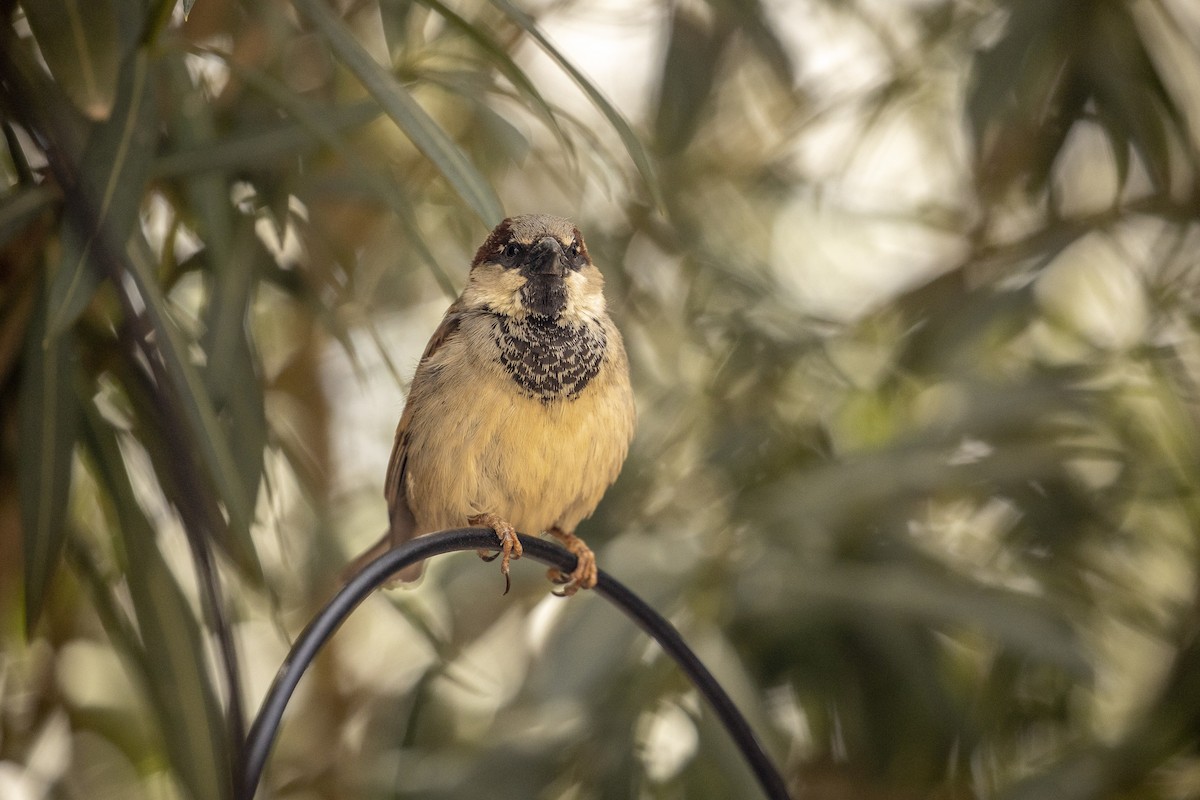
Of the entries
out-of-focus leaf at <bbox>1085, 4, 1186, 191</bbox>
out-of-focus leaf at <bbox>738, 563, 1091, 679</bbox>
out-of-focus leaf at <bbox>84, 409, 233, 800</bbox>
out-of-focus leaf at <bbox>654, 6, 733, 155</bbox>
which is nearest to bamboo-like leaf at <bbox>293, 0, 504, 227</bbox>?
out-of-focus leaf at <bbox>84, 409, 233, 800</bbox>

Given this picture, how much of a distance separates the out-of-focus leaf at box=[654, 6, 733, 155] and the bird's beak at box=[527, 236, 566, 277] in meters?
0.96

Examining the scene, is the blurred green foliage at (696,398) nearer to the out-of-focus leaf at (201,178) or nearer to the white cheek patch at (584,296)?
the out-of-focus leaf at (201,178)

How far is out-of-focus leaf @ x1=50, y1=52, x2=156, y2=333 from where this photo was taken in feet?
2.98

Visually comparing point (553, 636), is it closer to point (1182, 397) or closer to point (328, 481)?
point (328, 481)

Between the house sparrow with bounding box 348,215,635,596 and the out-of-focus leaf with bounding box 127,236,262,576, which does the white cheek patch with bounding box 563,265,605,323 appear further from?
the out-of-focus leaf with bounding box 127,236,262,576

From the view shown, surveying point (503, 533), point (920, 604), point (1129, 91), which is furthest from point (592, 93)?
point (1129, 91)

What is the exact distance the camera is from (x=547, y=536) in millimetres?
1334

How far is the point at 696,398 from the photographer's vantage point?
73.5 inches

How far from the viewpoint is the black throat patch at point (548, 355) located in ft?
3.58

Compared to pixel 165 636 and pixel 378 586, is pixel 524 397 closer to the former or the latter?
pixel 378 586

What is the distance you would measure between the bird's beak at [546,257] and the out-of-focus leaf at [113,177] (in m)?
0.35

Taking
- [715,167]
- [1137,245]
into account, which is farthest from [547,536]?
[1137,245]

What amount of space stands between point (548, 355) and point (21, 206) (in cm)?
47

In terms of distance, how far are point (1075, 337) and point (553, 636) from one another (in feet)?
3.49
